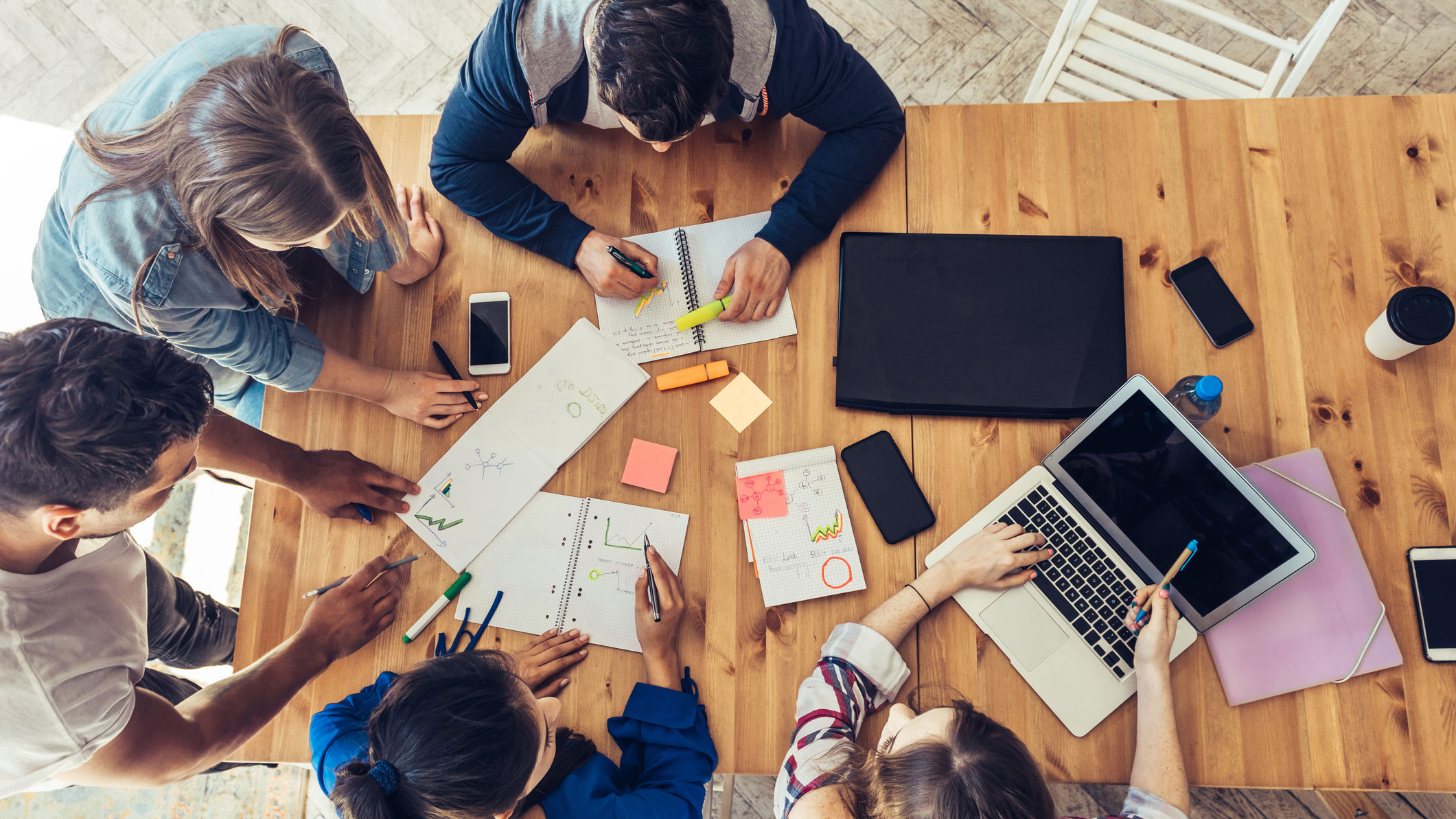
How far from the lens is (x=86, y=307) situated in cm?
121

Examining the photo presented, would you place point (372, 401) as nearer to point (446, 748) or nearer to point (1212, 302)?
point (446, 748)

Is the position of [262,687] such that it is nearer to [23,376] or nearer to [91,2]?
[23,376]

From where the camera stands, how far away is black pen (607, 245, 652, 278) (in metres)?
1.33

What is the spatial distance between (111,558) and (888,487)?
3.88 feet

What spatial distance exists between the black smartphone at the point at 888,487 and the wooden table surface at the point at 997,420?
2 cm

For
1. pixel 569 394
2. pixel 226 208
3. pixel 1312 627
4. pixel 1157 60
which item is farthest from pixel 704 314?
pixel 1157 60

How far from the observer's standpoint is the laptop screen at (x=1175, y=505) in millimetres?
1080

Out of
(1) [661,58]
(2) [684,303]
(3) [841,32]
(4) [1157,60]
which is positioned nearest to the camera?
(1) [661,58]

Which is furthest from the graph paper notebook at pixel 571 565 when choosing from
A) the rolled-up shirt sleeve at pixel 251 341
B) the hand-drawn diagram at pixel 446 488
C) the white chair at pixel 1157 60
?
the white chair at pixel 1157 60

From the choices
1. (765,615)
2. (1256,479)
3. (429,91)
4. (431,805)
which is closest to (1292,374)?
(1256,479)

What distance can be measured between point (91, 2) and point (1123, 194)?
2.97m

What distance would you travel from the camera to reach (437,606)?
126 centimetres

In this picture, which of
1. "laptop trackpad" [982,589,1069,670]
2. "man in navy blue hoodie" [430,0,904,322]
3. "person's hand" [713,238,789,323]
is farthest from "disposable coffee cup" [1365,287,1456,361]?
"person's hand" [713,238,789,323]

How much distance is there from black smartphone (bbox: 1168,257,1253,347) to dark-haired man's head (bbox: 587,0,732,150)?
822mm
